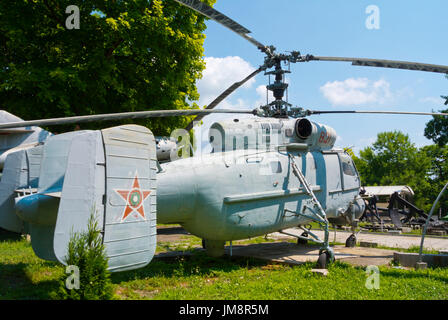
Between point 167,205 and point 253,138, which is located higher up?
point 253,138

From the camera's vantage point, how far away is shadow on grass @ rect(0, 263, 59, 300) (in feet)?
19.9

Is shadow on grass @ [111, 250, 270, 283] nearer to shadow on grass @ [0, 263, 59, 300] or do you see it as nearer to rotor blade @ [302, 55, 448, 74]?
shadow on grass @ [0, 263, 59, 300]

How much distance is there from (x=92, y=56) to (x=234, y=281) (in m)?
10.5

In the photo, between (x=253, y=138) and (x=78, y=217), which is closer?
(x=78, y=217)

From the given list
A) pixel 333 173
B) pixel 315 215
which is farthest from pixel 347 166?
pixel 315 215

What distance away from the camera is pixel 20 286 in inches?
264

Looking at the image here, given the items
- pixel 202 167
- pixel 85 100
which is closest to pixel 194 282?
pixel 202 167

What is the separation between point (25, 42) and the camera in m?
12.6

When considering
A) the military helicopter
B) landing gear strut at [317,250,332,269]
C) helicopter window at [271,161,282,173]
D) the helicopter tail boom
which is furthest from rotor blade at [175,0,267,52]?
landing gear strut at [317,250,332,269]

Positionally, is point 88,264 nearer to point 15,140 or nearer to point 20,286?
point 20,286

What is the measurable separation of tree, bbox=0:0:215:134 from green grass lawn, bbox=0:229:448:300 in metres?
6.55

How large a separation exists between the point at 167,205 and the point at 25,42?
1012cm

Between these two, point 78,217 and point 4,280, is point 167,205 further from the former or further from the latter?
point 4,280
